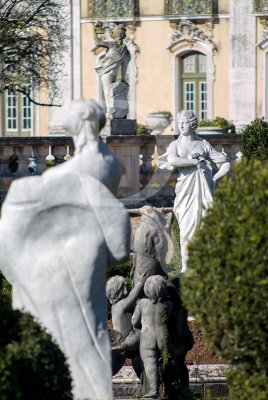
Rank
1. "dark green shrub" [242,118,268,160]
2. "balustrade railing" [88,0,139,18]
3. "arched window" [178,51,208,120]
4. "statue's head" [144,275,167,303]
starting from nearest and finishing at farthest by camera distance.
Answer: "statue's head" [144,275,167,303] → "dark green shrub" [242,118,268,160] → "balustrade railing" [88,0,139,18] → "arched window" [178,51,208,120]

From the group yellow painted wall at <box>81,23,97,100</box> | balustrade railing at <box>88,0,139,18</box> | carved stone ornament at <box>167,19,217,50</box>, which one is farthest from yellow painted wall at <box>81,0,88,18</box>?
carved stone ornament at <box>167,19,217,50</box>

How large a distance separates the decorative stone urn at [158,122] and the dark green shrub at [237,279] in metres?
18.7

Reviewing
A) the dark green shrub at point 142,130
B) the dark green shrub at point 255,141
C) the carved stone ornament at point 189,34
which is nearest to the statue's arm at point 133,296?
the dark green shrub at point 255,141

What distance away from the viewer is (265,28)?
1136 inches

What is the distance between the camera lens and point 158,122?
25953 millimetres

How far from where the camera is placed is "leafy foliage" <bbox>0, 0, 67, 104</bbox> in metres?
20.3

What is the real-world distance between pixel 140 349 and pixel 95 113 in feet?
8.09

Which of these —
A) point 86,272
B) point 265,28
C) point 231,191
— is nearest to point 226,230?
point 231,191

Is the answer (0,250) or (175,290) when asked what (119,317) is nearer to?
(175,290)

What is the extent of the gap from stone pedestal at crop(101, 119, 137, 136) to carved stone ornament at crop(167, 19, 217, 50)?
10.3 m

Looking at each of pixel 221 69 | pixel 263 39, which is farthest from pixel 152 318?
pixel 221 69

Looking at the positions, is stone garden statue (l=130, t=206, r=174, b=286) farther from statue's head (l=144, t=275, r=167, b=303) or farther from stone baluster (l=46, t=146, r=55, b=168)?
stone baluster (l=46, t=146, r=55, b=168)

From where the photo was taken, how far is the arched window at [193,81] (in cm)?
2984

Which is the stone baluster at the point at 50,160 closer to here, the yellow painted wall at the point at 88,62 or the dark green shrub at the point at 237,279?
the yellow painted wall at the point at 88,62
